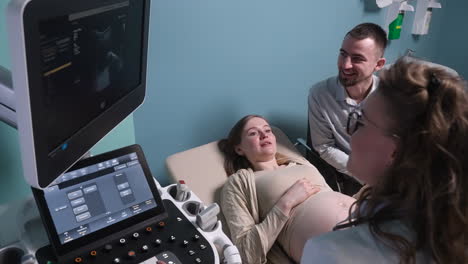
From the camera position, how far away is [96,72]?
82 centimetres


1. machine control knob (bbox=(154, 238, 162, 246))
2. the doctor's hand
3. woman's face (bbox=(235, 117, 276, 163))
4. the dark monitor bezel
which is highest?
the dark monitor bezel

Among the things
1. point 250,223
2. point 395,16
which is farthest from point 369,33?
point 250,223

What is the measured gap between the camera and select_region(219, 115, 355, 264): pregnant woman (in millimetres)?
1570

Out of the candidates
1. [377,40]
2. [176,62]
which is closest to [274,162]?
[176,62]

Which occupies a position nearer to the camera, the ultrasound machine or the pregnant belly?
the ultrasound machine

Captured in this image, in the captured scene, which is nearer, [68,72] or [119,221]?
[68,72]

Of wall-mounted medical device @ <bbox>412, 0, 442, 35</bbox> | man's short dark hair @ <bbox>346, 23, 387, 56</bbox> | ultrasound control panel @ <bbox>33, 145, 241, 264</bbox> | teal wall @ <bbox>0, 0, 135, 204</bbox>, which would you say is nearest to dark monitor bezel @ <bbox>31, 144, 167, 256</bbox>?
ultrasound control panel @ <bbox>33, 145, 241, 264</bbox>

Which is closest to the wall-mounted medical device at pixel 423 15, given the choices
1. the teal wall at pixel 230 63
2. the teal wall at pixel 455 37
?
the teal wall at pixel 230 63

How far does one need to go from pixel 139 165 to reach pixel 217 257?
0.32m

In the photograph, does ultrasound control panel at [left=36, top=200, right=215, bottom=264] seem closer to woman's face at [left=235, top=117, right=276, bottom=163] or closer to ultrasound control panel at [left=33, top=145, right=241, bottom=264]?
ultrasound control panel at [left=33, top=145, right=241, bottom=264]

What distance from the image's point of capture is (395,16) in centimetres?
260

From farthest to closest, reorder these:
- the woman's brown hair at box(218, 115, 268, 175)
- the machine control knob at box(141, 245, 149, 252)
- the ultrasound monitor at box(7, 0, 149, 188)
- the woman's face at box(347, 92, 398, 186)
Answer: the woman's brown hair at box(218, 115, 268, 175), the machine control knob at box(141, 245, 149, 252), the woman's face at box(347, 92, 398, 186), the ultrasound monitor at box(7, 0, 149, 188)

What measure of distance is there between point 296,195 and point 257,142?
0.40 metres

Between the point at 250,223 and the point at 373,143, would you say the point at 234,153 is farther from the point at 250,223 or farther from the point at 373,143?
the point at 373,143
